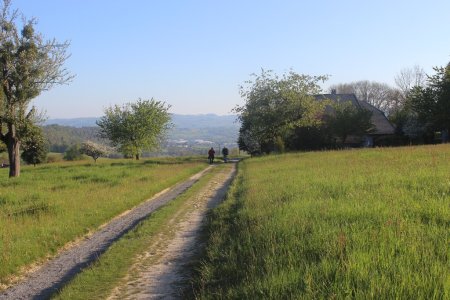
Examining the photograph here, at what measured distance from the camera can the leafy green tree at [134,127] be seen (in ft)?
197

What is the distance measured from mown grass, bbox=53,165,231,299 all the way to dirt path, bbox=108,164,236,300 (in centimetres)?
17

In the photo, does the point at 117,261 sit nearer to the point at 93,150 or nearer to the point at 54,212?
the point at 54,212

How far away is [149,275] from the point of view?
7.14 m

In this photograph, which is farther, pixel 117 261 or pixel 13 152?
pixel 13 152

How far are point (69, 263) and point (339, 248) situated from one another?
5584mm

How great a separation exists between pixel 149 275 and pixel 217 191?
11.9m

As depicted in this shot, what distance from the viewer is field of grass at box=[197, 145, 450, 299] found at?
4289 mm

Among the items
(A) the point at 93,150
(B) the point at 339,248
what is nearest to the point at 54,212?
(B) the point at 339,248

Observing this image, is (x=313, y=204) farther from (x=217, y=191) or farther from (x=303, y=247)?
(x=217, y=191)

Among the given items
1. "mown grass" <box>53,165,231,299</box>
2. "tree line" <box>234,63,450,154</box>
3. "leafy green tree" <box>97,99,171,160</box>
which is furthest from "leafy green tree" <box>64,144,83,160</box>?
"mown grass" <box>53,165,231,299</box>

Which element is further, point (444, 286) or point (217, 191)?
point (217, 191)

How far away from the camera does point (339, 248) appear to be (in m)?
5.45

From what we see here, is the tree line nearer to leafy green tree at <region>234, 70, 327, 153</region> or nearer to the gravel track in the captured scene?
leafy green tree at <region>234, 70, 327, 153</region>

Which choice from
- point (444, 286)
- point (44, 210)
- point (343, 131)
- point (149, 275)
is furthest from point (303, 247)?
point (343, 131)
